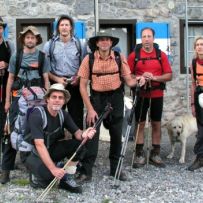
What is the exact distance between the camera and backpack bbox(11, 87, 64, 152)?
571 centimetres

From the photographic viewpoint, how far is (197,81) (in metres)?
6.88

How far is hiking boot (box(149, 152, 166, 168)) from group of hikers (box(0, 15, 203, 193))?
0.02 meters

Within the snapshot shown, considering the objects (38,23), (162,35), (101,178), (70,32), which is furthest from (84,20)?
(101,178)

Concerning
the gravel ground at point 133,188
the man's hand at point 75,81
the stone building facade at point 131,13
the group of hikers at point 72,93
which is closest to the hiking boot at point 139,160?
the group of hikers at point 72,93

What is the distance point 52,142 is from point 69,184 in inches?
20.9

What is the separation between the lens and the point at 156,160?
278 inches

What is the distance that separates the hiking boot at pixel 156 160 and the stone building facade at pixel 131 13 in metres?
3.98

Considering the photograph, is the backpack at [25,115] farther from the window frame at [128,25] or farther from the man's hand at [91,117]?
the window frame at [128,25]

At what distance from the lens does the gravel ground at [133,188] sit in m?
5.43

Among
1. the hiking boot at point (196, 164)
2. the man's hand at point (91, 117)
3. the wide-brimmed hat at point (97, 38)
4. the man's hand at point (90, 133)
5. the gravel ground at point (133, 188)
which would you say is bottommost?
the gravel ground at point (133, 188)

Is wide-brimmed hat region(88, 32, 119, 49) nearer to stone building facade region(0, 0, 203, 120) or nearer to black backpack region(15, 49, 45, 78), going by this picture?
black backpack region(15, 49, 45, 78)

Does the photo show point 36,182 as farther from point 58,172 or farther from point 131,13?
point 131,13

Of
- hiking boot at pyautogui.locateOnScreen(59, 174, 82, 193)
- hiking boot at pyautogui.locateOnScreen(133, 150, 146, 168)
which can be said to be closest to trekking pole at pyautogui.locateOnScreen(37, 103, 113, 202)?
hiking boot at pyautogui.locateOnScreen(59, 174, 82, 193)

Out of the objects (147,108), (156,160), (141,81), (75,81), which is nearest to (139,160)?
(156,160)
